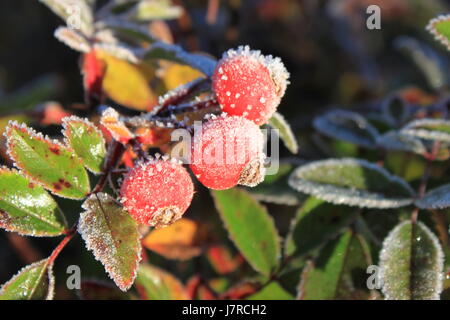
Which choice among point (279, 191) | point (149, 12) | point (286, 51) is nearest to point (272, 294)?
point (279, 191)

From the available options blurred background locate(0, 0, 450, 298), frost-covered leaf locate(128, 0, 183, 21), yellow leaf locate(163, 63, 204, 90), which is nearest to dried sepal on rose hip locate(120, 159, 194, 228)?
yellow leaf locate(163, 63, 204, 90)

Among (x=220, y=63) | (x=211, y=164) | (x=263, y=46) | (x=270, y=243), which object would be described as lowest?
(x=270, y=243)

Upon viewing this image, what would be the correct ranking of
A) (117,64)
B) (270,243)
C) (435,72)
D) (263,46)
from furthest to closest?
(263,46) < (435,72) < (117,64) < (270,243)

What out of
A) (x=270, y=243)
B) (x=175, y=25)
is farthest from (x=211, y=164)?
(x=175, y=25)

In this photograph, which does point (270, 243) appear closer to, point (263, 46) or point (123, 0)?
point (123, 0)

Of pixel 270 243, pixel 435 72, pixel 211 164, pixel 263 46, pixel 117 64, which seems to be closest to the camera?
pixel 211 164

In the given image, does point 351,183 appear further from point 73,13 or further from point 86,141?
point 73,13

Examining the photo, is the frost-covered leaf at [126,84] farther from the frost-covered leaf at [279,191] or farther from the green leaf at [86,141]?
the green leaf at [86,141]

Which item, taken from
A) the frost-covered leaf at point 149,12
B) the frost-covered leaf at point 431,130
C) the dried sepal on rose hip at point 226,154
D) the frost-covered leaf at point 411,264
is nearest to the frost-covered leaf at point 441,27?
the frost-covered leaf at point 431,130
